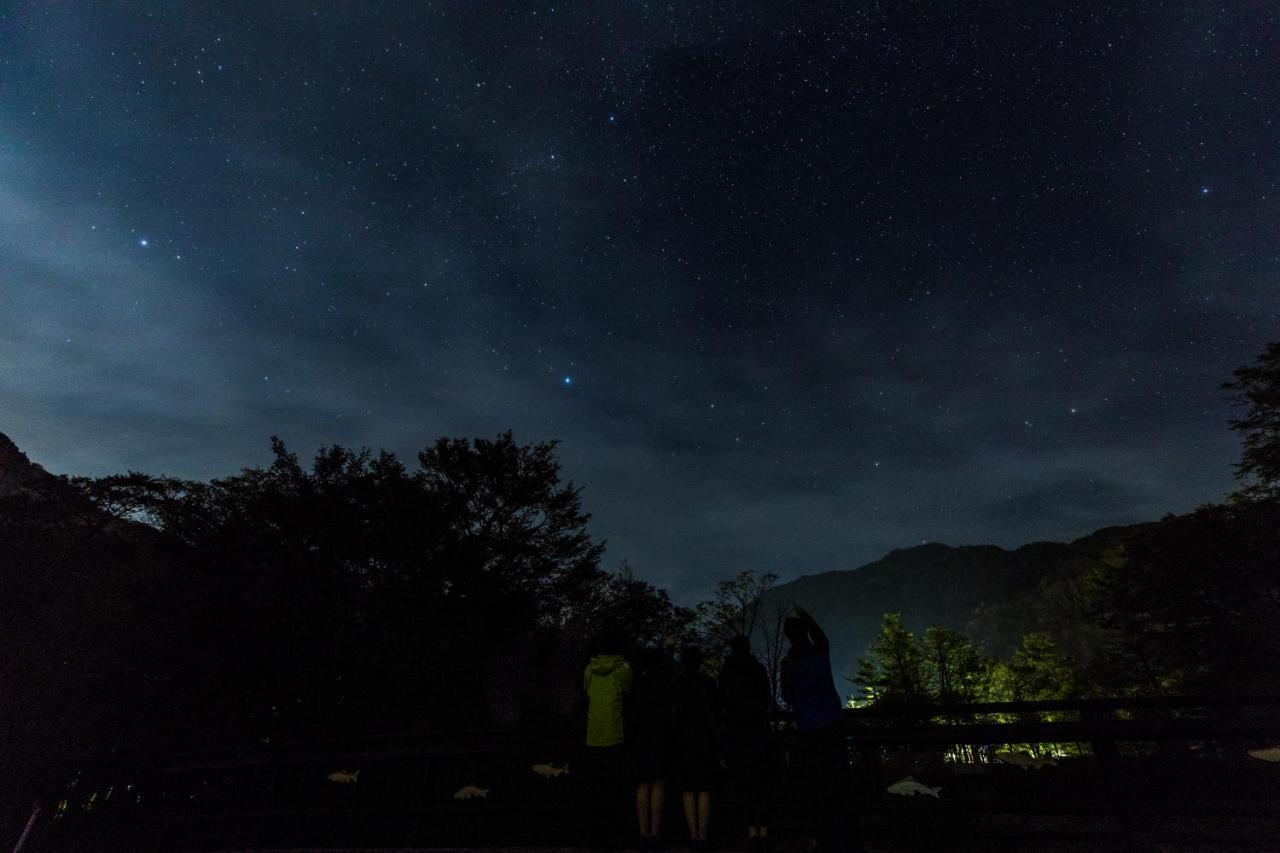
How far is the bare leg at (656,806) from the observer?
201 inches

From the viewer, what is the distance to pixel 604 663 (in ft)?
18.7

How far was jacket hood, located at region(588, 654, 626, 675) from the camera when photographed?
18.6 feet

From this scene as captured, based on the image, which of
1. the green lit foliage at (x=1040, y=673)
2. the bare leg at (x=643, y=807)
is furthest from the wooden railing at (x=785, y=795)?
the green lit foliage at (x=1040, y=673)

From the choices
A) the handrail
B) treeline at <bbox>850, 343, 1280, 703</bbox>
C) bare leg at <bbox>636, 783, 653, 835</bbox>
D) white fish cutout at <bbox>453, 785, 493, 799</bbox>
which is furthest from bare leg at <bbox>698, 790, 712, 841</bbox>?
treeline at <bbox>850, 343, 1280, 703</bbox>

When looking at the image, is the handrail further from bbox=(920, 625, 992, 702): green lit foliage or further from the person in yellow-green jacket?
bbox=(920, 625, 992, 702): green lit foliage

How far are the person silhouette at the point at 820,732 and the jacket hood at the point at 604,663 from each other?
1632 mm

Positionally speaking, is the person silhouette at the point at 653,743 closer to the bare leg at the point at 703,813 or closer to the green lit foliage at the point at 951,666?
the bare leg at the point at 703,813

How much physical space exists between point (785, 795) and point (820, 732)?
17.7 feet

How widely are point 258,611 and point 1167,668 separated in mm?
41898

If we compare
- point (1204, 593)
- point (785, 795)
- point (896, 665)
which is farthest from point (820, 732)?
point (896, 665)

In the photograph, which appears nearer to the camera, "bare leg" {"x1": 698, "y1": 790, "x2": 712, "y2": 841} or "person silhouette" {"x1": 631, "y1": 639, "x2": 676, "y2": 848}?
"bare leg" {"x1": 698, "y1": 790, "x2": 712, "y2": 841}

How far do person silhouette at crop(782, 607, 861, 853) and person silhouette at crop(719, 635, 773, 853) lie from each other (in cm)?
29

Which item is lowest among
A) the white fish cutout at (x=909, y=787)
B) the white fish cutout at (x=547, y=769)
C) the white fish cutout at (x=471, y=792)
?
the white fish cutout at (x=471, y=792)

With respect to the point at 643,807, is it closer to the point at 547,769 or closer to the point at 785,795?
the point at 785,795
